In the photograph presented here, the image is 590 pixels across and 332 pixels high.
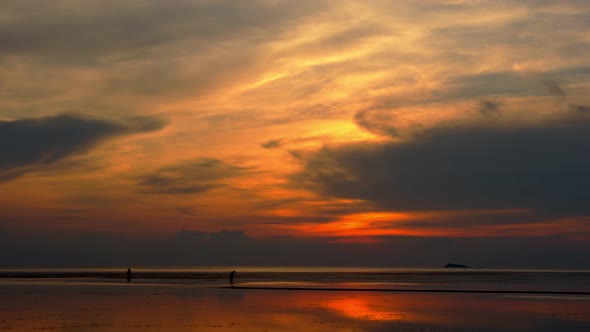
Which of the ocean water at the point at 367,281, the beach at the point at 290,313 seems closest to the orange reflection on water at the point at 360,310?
the beach at the point at 290,313

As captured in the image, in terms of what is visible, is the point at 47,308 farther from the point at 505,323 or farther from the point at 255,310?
the point at 505,323

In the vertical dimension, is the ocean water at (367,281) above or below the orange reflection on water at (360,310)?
above

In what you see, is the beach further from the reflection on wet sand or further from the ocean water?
the ocean water

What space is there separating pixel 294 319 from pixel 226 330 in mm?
6117

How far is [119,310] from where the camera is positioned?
38.1 m

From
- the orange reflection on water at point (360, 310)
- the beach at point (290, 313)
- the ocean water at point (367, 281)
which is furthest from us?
the ocean water at point (367, 281)

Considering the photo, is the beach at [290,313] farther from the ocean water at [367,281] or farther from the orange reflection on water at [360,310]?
the ocean water at [367,281]

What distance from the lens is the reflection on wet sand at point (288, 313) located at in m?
31.0

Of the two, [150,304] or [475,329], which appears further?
[150,304]

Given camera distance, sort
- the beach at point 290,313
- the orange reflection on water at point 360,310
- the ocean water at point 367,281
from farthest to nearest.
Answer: the ocean water at point 367,281 → the orange reflection on water at point 360,310 → the beach at point 290,313

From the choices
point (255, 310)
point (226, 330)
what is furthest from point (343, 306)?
point (226, 330)

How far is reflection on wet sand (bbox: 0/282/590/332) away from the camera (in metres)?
31.0

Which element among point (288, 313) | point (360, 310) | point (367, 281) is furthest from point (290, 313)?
point (367, 281)

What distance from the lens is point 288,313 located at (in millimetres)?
37906
